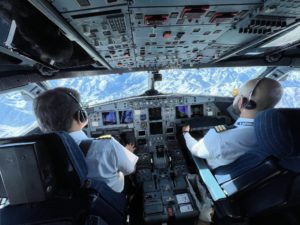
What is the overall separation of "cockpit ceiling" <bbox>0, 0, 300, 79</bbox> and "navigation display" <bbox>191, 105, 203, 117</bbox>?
1.79 metres

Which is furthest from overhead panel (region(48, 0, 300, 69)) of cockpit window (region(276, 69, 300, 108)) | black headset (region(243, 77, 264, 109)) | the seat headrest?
cockpit window (region(276, 69, 300, 108))

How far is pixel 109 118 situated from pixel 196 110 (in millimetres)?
1578

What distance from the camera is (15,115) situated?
3.32 metres

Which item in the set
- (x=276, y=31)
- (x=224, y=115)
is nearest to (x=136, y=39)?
(x=276, y=31)

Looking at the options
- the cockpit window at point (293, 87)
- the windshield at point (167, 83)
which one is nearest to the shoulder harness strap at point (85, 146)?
the windshield at point (167, 83)

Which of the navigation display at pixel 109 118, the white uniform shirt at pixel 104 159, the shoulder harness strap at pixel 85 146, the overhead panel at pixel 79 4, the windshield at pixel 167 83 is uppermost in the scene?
the overhead panel at pixel 79 4

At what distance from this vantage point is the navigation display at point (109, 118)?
4086 mm

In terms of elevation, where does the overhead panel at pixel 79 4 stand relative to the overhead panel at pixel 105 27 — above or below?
above

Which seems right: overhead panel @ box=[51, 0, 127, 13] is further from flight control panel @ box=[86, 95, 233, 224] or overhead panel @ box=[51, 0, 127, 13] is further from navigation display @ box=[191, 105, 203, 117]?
navigation display @ box=[191, 105, 203, 117]

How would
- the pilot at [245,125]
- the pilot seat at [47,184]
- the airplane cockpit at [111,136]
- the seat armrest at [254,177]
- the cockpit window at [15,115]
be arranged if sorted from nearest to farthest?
the pilot seat at [47,184] < the airplane cockpit at [111,136] < the seat armrest at [254,177] < the pilot at [245,125] < the cockpit window at [15,115]

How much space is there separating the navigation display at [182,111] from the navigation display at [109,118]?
1.14 metres

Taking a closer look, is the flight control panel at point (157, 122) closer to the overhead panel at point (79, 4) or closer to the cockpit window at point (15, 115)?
the cockpit window at point (15, 115)

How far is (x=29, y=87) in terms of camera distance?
3410 millimetres

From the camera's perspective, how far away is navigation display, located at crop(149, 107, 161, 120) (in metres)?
4.18
